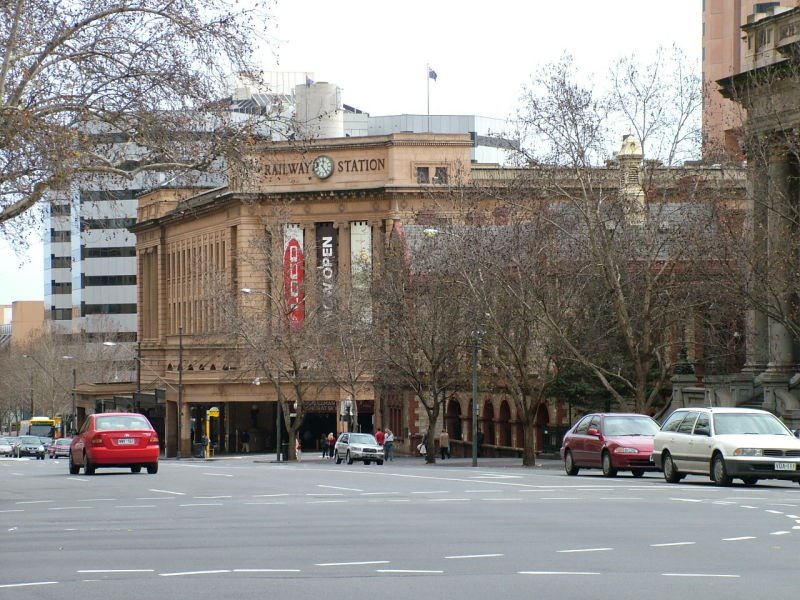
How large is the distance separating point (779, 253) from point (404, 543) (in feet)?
96.8

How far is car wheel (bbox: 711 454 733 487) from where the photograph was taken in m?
28.5

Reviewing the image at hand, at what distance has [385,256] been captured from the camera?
228 feet

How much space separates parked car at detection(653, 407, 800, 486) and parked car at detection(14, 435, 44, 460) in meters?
58.2

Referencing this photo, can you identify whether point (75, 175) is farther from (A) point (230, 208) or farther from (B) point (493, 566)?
(A) point (230, 208)

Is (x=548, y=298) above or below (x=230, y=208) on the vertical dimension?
below

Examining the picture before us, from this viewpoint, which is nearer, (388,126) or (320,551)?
(320,551)

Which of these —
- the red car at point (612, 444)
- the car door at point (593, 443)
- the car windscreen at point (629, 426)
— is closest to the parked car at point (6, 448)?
the red car at point (612, 444)

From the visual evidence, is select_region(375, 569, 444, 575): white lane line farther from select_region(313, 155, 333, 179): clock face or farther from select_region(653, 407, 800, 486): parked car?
select_region(313, 155, 333, 179): clock face

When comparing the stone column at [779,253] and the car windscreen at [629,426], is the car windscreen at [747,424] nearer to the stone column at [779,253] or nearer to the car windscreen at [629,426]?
the car windscreen at [629,426]

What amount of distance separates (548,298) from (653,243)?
5.79 meters

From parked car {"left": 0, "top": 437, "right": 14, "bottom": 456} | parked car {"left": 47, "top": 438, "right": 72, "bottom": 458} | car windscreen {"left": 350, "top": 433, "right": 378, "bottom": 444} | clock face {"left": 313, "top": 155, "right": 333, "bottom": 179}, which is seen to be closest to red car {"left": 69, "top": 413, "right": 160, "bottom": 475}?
car windscreen {"left": 350, "top": 433, "right": 378, "bottom": 444}

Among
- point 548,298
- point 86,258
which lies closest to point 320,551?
point 548,298

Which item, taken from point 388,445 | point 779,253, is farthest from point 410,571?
point 388,445

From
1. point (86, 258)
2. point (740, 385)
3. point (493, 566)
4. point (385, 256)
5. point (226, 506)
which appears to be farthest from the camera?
point (86, 258)
